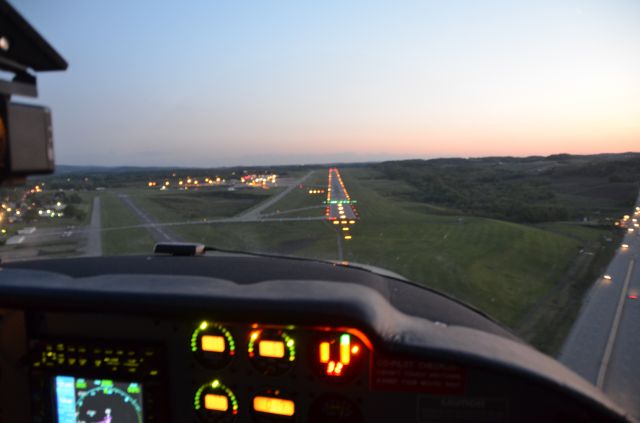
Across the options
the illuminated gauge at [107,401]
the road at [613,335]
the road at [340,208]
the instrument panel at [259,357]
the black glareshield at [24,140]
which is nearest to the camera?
the black glareshield at [24,140]

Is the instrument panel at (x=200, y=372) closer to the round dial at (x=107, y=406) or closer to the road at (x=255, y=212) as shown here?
the round dial at (x=107, y=406)

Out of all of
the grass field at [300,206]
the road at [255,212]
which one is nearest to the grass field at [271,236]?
the road at [255,212]

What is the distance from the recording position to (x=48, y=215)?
963 centimetres

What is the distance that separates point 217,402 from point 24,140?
133 centimetres

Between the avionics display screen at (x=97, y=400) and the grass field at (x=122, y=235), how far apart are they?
498 centimetres

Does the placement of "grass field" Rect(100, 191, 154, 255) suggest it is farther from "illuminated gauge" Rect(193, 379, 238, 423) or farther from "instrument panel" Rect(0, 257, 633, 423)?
"illuminated gauge" Rect(193, 379, 238, 423)

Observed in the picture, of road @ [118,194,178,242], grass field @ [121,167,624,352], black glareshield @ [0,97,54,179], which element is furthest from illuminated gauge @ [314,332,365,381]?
road @ [118,194,178,242]

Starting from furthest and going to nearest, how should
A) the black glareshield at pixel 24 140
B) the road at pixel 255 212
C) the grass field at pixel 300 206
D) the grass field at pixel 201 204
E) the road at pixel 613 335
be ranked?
the grass field at pixel 300 206, the road at pixel 255 212, the grass field at pixel 201 204, the road at pixel 613 335, the black glareshield at pixel 24 140

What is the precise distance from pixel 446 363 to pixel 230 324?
0.90 meters

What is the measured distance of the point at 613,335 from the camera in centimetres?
529

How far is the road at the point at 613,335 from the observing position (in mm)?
4047

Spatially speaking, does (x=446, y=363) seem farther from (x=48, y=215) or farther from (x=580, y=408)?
(x=48, y=215)

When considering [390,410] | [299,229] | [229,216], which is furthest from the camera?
[229,216]

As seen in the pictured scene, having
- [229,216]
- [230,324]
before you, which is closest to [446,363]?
[230,324]
